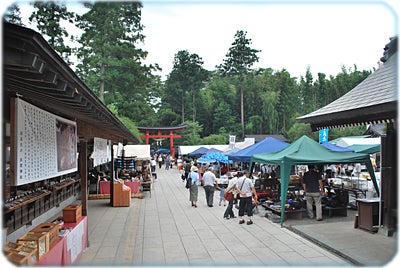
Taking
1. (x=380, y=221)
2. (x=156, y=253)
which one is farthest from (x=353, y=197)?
(x=156, y=253)

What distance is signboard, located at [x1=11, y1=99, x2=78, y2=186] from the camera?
3.28 metres

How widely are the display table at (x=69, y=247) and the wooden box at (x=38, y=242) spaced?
7 centimetres

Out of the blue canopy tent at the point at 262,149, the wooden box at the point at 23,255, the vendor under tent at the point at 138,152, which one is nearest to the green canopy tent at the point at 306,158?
the blue canopy tent at the point at 262,149

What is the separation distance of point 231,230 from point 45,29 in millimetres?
20840

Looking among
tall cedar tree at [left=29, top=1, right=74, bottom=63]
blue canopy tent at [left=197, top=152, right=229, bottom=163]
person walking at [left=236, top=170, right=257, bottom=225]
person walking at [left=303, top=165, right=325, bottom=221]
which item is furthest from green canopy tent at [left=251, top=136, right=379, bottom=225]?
tall cedar tree at [left=29, top=1, right=74, bottom=63]

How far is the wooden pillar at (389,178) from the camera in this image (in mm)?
6566

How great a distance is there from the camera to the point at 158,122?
5581cm

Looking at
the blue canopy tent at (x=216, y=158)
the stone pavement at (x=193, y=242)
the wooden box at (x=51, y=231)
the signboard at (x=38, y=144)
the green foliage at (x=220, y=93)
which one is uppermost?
the green foliage at (x=220, y=93)

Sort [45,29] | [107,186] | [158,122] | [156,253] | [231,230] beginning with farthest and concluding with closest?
[158,122]
[45,29]
[107,186]
[231,230]
[156,253]

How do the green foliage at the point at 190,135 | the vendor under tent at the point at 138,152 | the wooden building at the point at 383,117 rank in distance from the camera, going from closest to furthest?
the wooden building at the point at 383,117 → the vendor under tent at the point at 138,152 → the green foliage at the point at 190,135

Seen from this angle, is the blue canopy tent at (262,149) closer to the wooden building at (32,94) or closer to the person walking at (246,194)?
the person walking at (246,194)

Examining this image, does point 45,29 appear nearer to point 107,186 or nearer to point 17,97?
point 107,186

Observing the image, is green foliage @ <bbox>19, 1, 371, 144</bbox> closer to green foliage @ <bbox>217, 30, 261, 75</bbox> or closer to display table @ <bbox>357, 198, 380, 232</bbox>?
green foliage @ <bbox>217, 30, 261, 75</bbox>

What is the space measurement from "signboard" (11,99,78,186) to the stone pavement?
1.95 m
